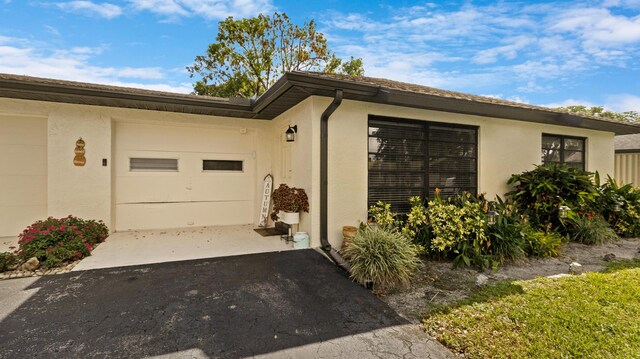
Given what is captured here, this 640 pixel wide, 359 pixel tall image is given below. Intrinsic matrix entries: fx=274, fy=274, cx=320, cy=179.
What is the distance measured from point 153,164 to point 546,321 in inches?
280

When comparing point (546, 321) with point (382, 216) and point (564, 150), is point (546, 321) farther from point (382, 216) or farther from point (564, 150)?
point (564, 150)

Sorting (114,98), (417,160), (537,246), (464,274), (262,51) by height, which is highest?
(262,51)

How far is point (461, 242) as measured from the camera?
435cm

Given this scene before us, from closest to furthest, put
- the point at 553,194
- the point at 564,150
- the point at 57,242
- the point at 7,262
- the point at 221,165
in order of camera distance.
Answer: the point at 7,262 < the point at 57,242 < the point at 553,194 < the point at 221,165 < the point at 564,150

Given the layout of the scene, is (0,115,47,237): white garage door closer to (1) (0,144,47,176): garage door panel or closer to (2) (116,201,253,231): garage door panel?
(1) (0,144,47,176): garage door panel

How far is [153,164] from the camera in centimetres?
617

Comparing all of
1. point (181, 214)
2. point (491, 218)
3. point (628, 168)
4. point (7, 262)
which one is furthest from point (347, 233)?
point (628, 168)

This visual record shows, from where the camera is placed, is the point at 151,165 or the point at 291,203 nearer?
the point at 291,203

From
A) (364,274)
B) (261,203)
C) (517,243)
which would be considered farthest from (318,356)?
(261,203)

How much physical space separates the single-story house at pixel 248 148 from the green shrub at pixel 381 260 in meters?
1.02

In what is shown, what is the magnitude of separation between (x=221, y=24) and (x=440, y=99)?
13.9 m

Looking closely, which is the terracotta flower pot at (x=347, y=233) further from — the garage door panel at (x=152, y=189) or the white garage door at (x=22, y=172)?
the white garage door at (x=22, y=172)

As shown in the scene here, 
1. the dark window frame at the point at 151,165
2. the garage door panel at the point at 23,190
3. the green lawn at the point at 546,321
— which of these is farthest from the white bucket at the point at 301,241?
the garage door panel at the point at 23,190

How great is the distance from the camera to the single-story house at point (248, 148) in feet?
15.5
